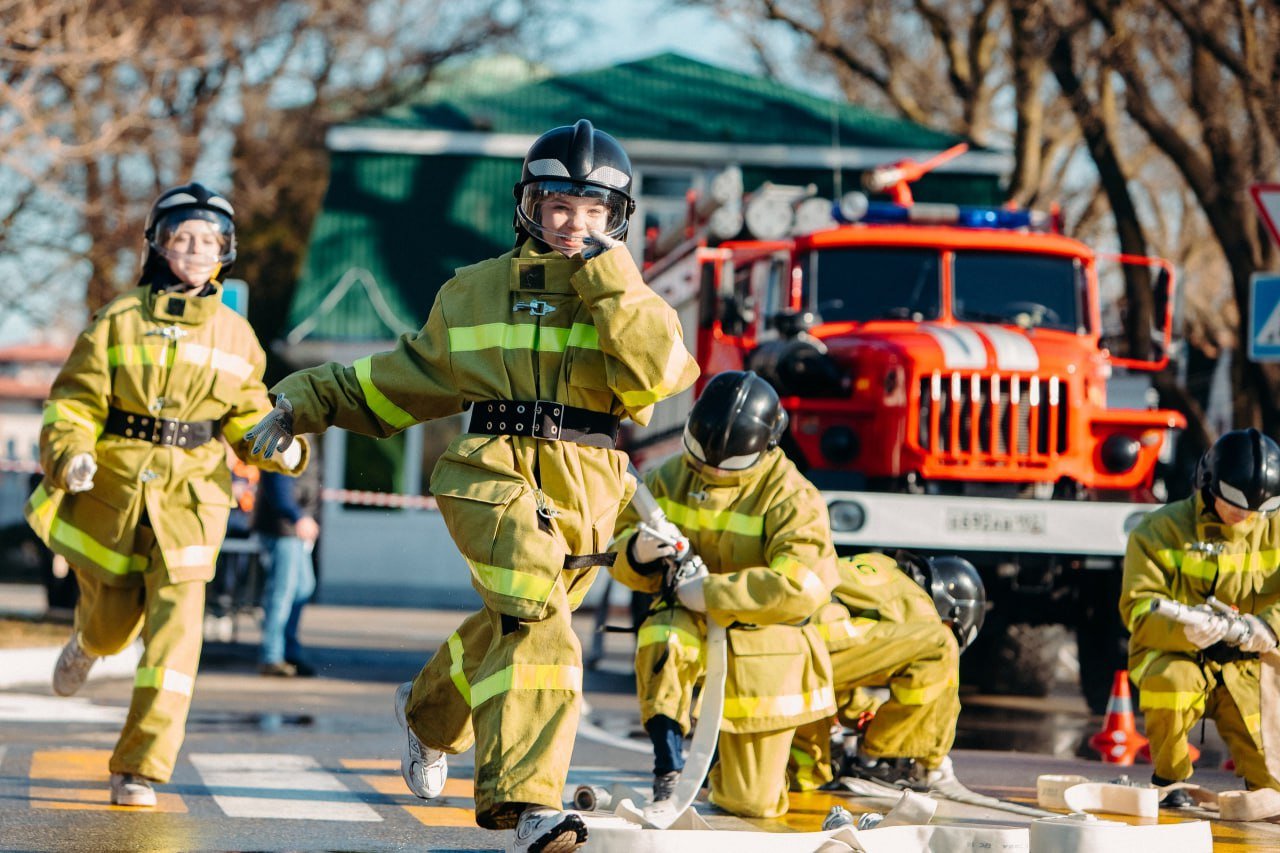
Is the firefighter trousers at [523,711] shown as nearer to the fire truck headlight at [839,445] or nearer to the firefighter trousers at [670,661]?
the firefighter trousers at [670,661]

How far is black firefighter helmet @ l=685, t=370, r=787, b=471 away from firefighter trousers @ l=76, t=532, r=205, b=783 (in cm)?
174

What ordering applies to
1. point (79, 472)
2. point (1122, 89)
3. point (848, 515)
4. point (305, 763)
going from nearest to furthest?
point (79, 472) < point (305, 763) < point (848, 515) < point (1122, 89)

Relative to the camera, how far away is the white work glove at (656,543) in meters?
6.59

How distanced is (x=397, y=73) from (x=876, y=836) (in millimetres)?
29492

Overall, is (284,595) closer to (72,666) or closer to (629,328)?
(72,666)

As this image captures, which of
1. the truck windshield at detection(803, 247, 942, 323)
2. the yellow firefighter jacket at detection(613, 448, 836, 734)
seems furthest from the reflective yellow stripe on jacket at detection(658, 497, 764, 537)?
the truck windshield at detection(803, 247, 942, 323)

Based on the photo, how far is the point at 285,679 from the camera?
12.7m

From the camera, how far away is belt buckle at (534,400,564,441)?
17.7 feet

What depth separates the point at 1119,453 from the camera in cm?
1199

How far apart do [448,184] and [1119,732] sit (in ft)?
58.0

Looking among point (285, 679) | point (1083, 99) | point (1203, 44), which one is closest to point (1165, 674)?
point (285, 679)

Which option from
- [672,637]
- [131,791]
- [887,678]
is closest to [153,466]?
[131,791]

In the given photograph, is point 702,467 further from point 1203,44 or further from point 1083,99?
point 1083,99

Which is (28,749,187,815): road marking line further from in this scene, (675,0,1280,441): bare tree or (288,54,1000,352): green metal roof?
(288,54,1000,352): green metal roof
